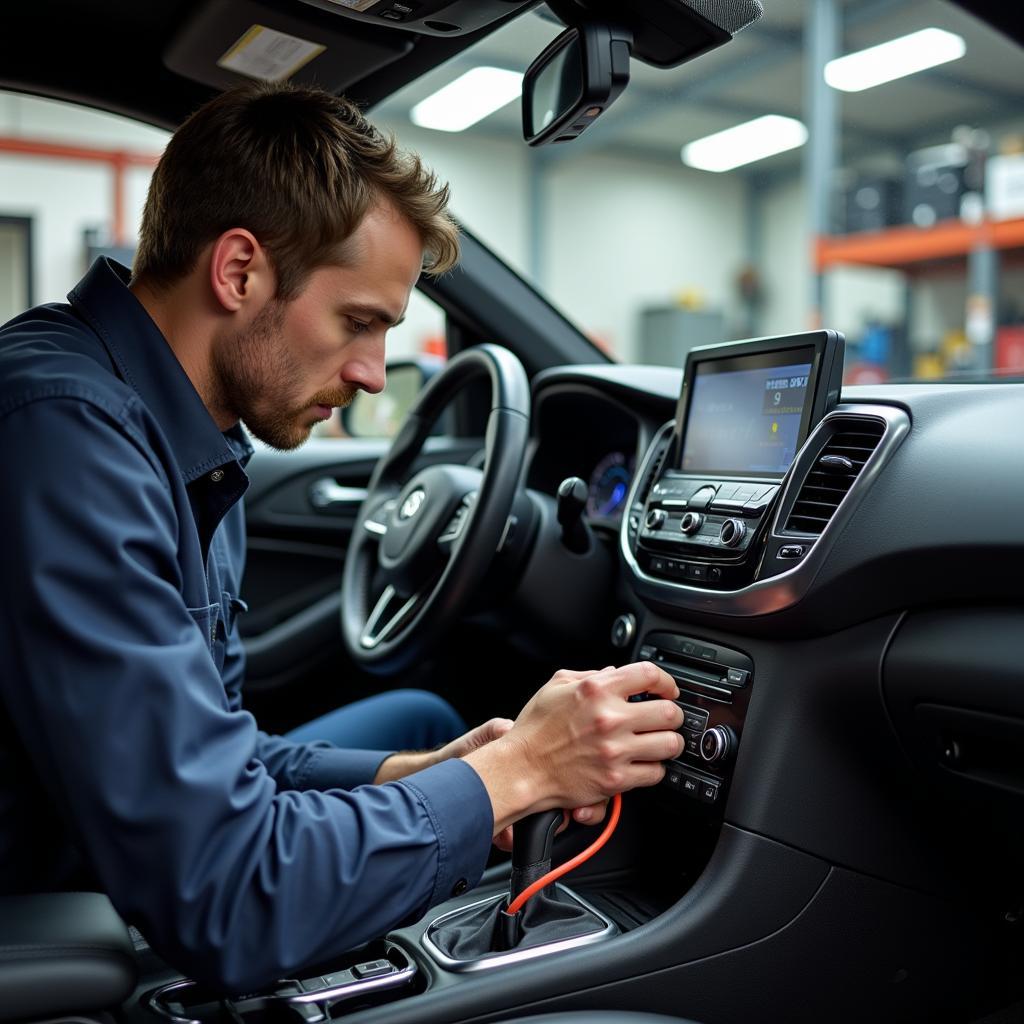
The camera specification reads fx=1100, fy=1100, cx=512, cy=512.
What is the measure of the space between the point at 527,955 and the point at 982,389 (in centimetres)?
64

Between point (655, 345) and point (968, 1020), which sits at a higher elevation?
point (655, 345)

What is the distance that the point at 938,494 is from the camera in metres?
0.91

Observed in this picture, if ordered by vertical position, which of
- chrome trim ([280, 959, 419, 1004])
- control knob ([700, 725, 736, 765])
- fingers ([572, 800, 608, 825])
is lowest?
chrome trim ([280, 959, 419, 1004])

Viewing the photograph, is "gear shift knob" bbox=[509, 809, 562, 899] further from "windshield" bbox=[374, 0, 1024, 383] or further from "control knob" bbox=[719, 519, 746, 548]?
"windshield" bbox=[374, 0, 1024, 383]

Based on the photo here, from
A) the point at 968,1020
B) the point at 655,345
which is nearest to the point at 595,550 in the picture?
the point at 968,1020

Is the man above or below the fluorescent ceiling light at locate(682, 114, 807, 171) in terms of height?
below

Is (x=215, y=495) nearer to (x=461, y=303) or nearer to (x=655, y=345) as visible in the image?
(x=461, y=303)

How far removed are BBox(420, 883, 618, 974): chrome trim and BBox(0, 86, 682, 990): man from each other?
123mm

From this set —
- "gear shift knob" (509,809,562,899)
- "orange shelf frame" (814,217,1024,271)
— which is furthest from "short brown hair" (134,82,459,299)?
"orange shelf frame" (814,217,1024,271)

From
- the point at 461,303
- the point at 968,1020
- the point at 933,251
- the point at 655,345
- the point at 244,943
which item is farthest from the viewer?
the point at 655,345

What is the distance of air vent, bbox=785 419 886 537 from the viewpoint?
963mm

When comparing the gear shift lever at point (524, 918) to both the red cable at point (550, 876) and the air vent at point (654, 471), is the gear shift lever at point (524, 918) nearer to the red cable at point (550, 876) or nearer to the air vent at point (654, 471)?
the red cable at point (550, 876)

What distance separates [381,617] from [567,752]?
0.68 metres

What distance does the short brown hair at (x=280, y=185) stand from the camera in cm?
84
